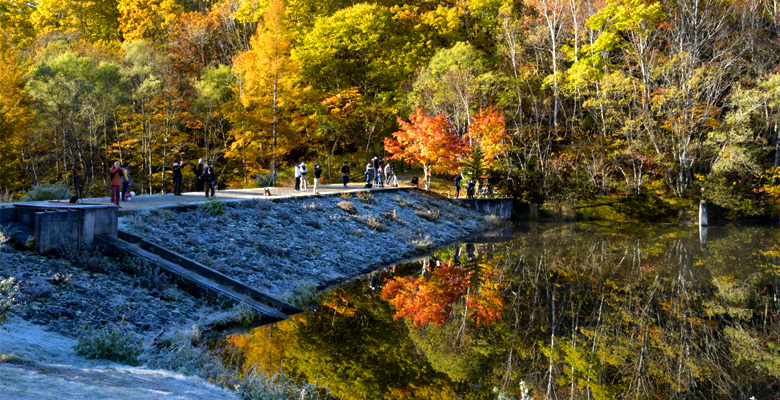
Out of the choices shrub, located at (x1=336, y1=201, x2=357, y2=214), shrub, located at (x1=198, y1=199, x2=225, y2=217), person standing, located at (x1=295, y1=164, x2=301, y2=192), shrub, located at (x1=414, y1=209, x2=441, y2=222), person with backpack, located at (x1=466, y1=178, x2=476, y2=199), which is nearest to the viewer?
shrub, located at (x1=198, y1=199, x2=225, y2=217)

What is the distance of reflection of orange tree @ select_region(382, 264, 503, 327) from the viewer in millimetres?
11836

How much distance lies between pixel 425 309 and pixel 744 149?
27.4m

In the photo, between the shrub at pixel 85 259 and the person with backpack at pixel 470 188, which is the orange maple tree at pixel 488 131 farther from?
the shrub at pixel 85 259

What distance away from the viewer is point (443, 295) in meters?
13.7

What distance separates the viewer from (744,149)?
99.4ft

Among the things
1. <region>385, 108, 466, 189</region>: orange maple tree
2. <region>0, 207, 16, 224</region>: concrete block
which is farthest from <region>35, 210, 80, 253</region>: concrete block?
<region>385, 108, 466, 189</region>: orange maple tree

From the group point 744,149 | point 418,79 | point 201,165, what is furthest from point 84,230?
point 744,149

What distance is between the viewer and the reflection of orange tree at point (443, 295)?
38.8 ft

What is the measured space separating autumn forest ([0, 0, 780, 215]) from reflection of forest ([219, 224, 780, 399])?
53.6 ft

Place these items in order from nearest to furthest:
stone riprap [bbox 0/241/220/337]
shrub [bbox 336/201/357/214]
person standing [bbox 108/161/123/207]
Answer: stone riprap [bbox 0/241/220/337], person standing [bbox 108/161/123/207], shrub [bbox 336/201/357/214]

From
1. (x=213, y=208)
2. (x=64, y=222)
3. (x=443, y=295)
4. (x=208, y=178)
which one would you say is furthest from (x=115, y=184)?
(x=443, y=295)

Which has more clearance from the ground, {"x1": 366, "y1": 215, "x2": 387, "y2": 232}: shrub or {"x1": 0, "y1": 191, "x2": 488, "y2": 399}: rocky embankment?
{"x1": 366, "y1": 215, "x2": 387, "y2": 232}: shrub

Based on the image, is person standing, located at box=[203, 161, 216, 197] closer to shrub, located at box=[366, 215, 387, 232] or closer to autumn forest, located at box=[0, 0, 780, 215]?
shrub, located at box=[366, 215, 387, 232]

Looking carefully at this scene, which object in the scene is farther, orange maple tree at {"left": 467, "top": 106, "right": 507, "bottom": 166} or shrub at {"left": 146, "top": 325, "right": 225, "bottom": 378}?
orange maple tree at {"left": 467, "top": 106, "right": 507, "bottom": 166}
